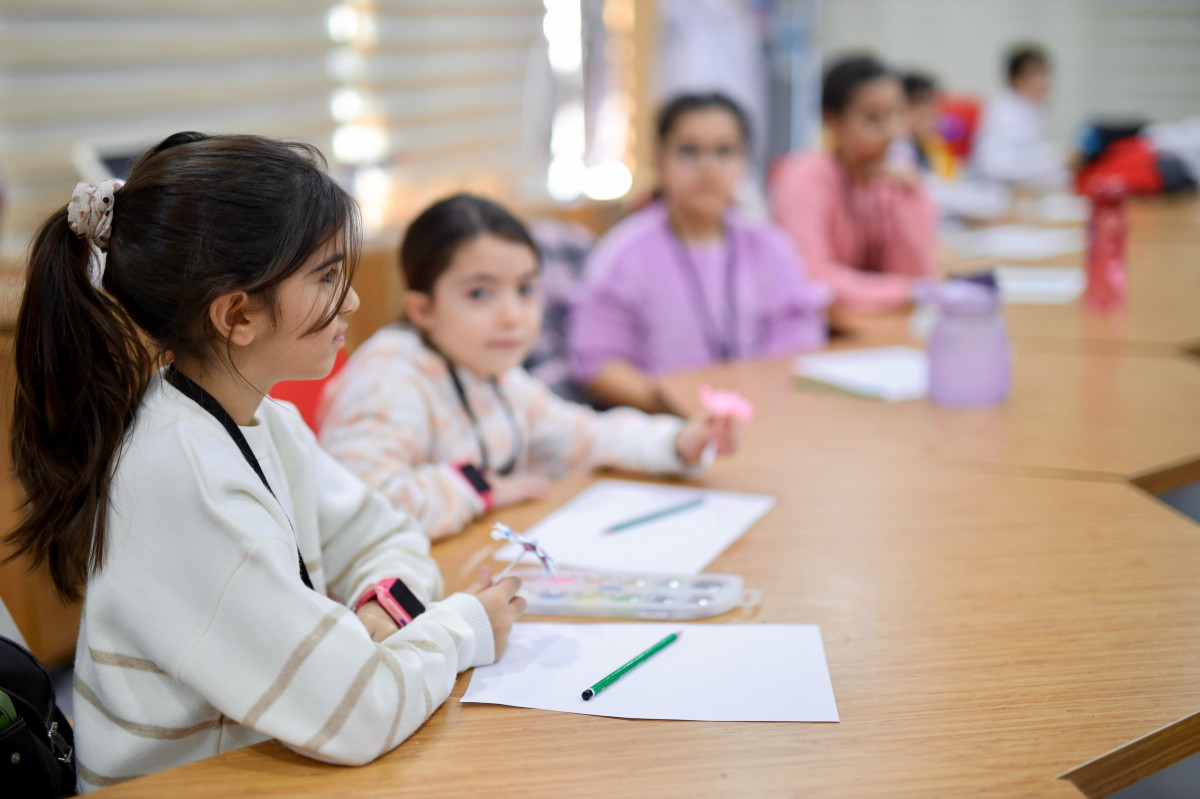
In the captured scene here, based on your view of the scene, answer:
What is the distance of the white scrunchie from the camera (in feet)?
2.88

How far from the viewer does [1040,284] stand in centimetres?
282

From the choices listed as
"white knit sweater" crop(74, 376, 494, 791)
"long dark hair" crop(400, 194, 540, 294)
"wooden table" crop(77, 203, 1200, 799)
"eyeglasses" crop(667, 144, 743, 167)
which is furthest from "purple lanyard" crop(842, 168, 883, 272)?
"white knit sweater" crop(74, 376, 494, 791)

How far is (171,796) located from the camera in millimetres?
792

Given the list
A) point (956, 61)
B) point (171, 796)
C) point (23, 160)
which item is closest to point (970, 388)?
point (171, 796)

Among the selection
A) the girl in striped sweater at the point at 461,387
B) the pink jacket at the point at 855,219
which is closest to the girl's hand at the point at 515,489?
the girl in striped sweater at the point at 461,387

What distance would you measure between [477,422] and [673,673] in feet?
2.21

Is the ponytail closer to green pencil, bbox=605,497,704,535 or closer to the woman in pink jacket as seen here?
green pencil, bbox=605,497,704,535

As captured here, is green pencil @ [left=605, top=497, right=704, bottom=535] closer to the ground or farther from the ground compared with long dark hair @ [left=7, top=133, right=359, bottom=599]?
closer to the ground

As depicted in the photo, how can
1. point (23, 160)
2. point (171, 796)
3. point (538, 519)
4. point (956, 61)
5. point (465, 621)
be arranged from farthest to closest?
point (956, 61) → point (23, 160) → point (538, 519) → point (465, 621) → point (171, 796)

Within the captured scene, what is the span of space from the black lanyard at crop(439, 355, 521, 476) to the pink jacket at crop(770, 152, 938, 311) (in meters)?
1.69

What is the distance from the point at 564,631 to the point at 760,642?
200 mm

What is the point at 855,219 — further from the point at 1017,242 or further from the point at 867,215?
the point at 1017,242

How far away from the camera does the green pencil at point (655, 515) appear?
52.4 inches

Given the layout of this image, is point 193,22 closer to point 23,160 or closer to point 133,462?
point 23,160
